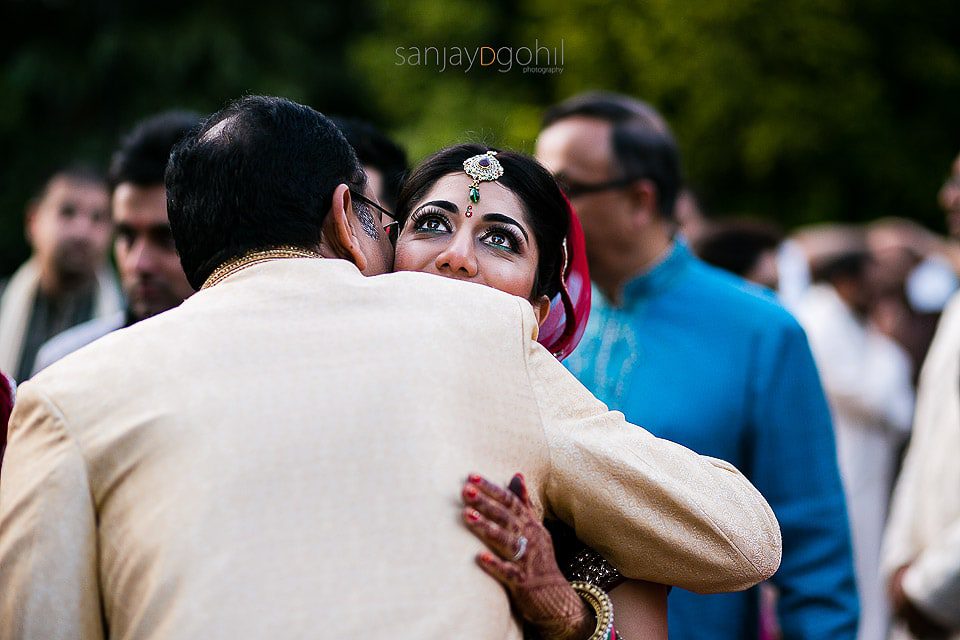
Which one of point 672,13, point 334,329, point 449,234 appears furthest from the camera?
point 672,13

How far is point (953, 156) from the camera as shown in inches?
586

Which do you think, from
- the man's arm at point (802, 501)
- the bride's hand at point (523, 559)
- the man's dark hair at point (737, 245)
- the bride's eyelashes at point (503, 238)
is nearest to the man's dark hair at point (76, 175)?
the man's dark hair at point (737, 245)

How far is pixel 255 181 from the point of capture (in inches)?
96.2

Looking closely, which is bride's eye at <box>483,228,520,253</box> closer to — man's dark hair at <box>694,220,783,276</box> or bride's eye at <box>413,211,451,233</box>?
bride's eye at <box>413,211,451,233</box>

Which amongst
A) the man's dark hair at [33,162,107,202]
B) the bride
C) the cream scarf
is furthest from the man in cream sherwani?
the man's dark hair at [33,162,107,202]

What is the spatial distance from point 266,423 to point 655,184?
273 centimetres

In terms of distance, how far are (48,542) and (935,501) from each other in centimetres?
396

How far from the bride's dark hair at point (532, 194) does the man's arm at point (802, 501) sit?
1122mm

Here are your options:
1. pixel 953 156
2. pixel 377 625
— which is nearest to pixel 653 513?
pixel 377 625

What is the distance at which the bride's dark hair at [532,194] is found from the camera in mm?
3191

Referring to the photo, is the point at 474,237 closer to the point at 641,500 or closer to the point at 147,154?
the point at 641,500

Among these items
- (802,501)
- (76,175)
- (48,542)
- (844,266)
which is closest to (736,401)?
(802,501)

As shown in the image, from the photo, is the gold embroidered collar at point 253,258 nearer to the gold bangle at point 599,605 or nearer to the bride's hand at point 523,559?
the bride's hand at point 523,559

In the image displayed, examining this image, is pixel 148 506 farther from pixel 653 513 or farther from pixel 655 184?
pixel 655 184
